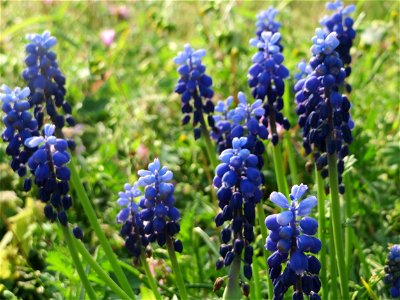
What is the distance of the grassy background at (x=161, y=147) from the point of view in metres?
4.43

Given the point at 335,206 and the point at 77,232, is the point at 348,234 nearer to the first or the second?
the point at 335,206

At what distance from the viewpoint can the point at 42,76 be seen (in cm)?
378

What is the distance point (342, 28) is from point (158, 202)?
5.46 feet

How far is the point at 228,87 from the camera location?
6.68 metres

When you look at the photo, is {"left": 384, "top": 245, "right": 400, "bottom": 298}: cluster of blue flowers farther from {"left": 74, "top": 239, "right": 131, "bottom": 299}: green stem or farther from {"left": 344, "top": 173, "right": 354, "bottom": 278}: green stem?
{"left": 74, "top": 239, "right": 131, "bottom": 299}: green stem

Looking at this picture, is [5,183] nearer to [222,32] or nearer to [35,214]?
[35,214]

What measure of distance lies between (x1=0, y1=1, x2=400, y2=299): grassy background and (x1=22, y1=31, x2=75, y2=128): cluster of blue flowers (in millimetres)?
849

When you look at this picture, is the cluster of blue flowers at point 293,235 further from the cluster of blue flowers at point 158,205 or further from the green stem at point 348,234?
the green stem at point 348,234

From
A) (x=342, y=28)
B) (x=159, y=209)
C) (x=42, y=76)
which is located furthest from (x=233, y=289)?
(x=342, y=28)

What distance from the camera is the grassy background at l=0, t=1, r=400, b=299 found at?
14.5 ft

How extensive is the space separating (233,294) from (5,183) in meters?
3.05

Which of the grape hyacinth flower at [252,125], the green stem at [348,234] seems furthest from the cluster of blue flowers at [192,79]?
the green stem at [348,234]

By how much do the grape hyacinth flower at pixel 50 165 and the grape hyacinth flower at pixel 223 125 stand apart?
1018mm

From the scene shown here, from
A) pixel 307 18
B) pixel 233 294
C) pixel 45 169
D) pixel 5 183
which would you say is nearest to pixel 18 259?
pixel 5 183
